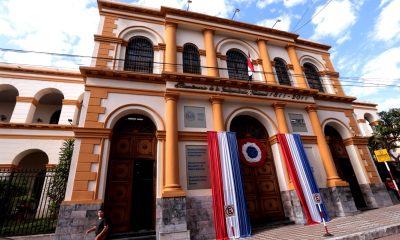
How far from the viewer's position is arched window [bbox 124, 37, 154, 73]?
34.4 ft

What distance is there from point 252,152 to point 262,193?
2.03 metres

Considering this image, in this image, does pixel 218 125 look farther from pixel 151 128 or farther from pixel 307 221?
pixel 307 221

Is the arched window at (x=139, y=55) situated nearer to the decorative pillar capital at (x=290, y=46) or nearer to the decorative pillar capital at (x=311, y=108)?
the decorative pillar capital at (x=311, y=108)

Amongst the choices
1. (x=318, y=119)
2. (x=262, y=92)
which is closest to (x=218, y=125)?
(x=262, y=92)

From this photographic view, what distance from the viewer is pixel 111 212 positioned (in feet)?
25.2

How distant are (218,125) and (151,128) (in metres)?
3.21

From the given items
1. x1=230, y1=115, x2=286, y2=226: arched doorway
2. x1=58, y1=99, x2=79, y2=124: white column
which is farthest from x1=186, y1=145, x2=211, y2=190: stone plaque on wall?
x1=58, y1=99, x2=79, y2=124: white column

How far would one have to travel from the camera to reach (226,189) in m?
7.99

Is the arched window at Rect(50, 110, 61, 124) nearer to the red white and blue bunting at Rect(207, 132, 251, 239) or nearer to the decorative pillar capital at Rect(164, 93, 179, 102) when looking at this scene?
the decorative pillar capital at Rect(164, 93, 179, 102)

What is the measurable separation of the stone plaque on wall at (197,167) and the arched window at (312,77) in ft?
33.6

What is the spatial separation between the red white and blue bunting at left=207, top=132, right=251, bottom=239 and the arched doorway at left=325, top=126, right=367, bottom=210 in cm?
740

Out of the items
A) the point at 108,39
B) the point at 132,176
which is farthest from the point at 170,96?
the point at 108,39

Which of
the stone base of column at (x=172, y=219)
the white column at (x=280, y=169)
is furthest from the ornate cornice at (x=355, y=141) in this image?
the stone base of column at (x=172, y=219)

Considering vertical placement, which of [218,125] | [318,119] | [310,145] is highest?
[318,119]
